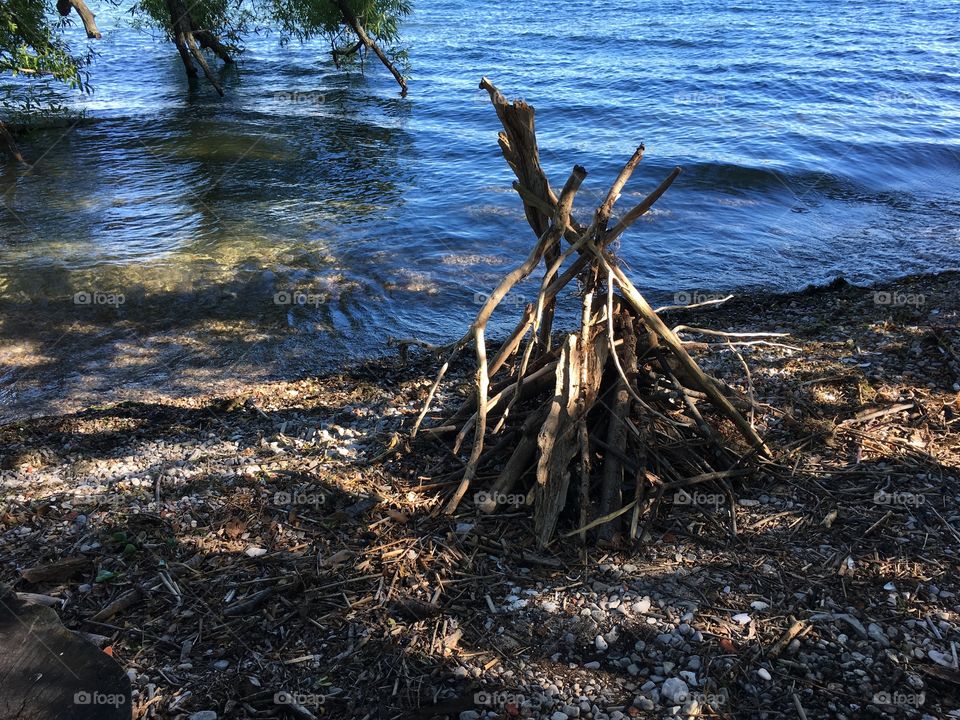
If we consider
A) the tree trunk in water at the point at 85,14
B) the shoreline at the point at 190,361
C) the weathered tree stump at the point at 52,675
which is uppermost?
the tree trunk in water at the point at 85,14

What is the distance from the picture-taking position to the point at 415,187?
14.5 meters

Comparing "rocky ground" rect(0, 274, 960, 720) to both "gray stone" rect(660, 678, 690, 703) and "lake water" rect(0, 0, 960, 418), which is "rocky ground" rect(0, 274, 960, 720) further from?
"lake water" rect(0, 0, 960, 418)

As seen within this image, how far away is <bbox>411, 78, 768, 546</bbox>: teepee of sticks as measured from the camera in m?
4.63

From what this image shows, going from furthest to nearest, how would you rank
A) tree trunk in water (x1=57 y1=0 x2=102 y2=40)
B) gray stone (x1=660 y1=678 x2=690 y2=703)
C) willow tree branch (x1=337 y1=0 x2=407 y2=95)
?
willow tree branch (x1=337 y1=0 x2=407 y2=95) → tree trunk in water (x1=57 y1=0 x2=102 y2=40) → gray stone (x1=660 y1=678 x2=690 y2=703)

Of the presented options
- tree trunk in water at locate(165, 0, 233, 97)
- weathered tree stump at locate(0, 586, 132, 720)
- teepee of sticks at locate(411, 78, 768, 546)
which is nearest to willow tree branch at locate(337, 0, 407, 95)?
tree trunk in water at locate(165, 0, 233, 97)

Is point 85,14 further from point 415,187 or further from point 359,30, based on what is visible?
point 359,30

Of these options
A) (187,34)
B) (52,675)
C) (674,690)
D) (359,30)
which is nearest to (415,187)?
(359,30)

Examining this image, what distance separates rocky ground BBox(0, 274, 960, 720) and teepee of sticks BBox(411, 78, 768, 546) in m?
0.21

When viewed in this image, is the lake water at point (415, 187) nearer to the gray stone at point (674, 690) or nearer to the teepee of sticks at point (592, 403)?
the teepee of sticks at point (592, 403)

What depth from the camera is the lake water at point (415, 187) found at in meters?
9.28

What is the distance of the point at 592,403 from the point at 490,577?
4.20ft

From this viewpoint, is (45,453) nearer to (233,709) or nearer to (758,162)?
(233,709)

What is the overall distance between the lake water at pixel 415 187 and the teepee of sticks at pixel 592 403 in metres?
3.91

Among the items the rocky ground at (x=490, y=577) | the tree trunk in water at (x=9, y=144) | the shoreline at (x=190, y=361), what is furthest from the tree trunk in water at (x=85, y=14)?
the rocky ground at (x=490, y=577)
